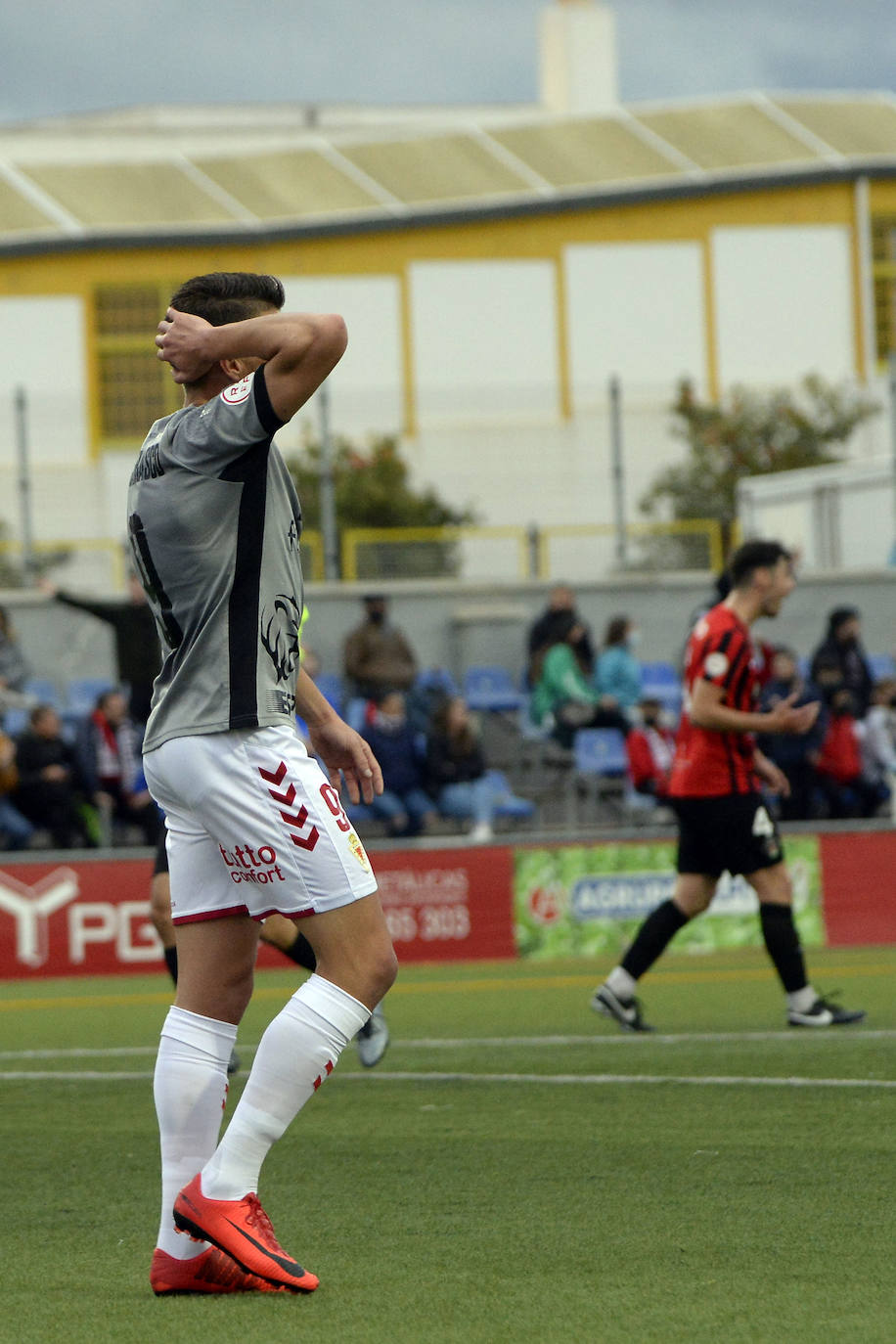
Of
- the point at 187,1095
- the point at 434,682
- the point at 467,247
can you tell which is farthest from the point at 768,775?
the point at 467,247

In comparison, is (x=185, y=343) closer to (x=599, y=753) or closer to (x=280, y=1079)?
(x=280, y=1079)

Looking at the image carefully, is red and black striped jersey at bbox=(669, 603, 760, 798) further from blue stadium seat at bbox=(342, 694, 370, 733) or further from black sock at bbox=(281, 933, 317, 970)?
blue stadium seat at bbox=(342, 694, 370, 733)

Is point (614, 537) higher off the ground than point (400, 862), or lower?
higher

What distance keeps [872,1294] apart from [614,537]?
17.0 m

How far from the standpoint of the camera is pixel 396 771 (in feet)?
52.7

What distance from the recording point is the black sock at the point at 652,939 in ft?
28.6

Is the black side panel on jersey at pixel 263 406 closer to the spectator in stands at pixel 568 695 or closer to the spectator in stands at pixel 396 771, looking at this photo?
the spectator in stands at pixel 396 771

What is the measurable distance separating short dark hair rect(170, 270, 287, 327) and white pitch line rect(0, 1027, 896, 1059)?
478 cm

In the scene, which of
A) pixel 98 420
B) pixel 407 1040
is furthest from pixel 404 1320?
pixel 98 420

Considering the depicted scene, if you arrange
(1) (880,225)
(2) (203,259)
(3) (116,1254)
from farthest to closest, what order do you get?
(1) (880,225), (2) (203,259), (3) (116,1254)

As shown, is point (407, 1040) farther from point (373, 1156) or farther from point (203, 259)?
point (203, 259)

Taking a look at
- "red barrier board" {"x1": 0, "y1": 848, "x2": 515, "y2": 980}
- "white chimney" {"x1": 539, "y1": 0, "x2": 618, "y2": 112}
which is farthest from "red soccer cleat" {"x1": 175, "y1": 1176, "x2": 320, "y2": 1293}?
"white chimney" {"x1": 539, "y1": 0, "x2": 618, "y2": 112}

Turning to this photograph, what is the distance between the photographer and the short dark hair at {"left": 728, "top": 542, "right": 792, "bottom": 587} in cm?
866

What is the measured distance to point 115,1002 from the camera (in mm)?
11852
